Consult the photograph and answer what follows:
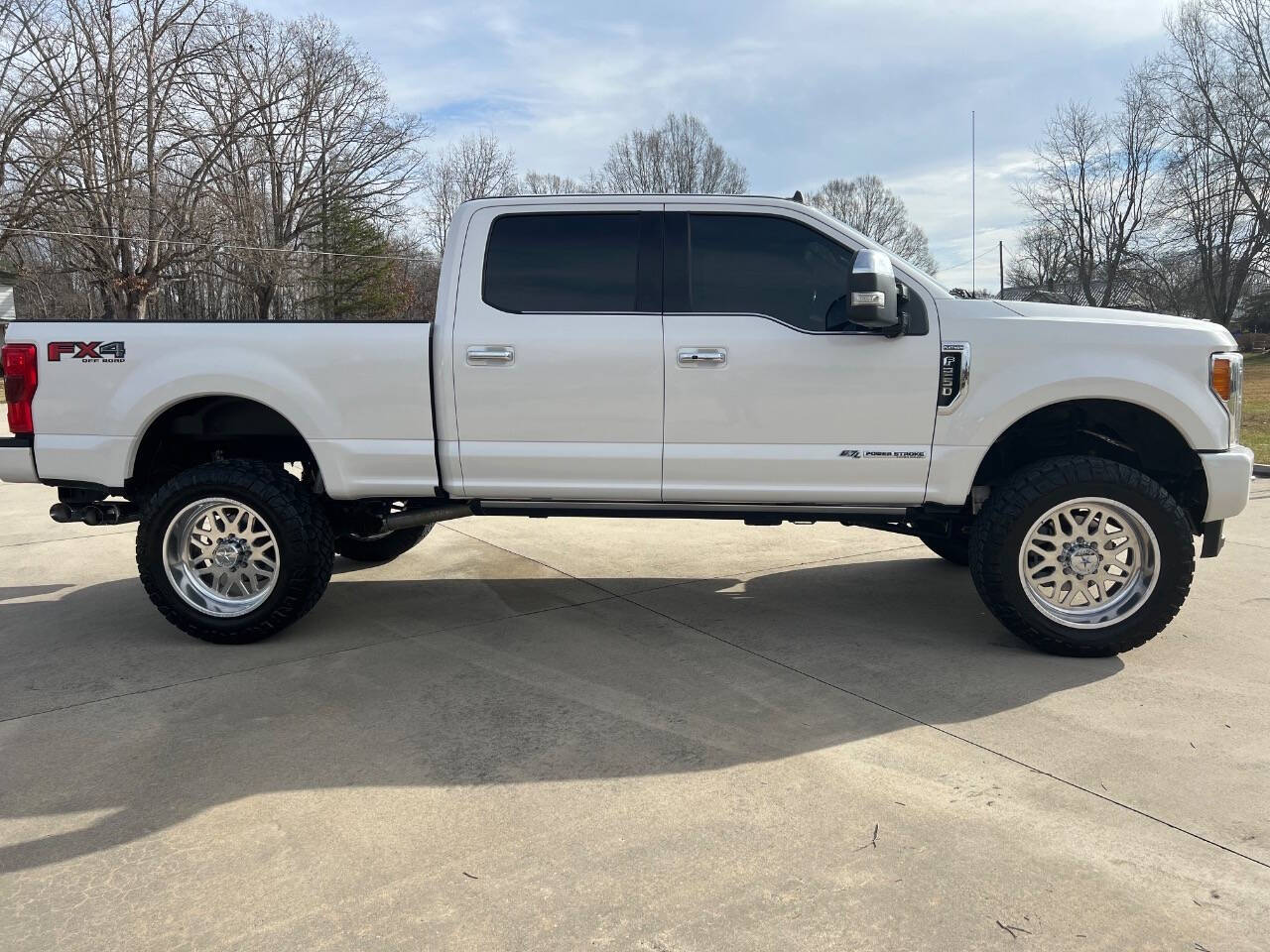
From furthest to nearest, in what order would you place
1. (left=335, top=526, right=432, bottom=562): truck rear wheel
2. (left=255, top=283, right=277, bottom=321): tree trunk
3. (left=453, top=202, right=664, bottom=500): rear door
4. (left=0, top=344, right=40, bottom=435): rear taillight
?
(left=255, top=283, right=277, bottom=321): tree trunk → (left=335, top=526, right=432, bottom=562): truck rear wheel → (left=0, top=344, right=40, bottom=435): rear taillight → (left=453, top=202, right=664, bottom=500): rear door

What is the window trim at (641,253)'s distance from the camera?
4.60 meters

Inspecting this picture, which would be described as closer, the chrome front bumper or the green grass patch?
the chrome front bumper

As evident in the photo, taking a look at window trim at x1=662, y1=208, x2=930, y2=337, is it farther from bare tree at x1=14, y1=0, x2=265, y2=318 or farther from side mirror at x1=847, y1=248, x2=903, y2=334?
bare tree at x1=14, y1=0, x2=265, y2=318

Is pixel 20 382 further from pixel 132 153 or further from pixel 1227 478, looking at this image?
pixel 132 153

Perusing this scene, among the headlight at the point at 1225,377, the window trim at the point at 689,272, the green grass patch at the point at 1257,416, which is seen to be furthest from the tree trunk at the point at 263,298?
the headlight at the point at 1225,377

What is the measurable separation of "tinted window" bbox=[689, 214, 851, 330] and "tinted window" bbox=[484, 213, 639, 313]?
13.9 inches

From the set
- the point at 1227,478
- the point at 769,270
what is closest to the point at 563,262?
the point at 769,270

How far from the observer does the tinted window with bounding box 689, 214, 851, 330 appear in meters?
4.51

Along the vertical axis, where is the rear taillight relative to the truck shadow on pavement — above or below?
above

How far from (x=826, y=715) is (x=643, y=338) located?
1942 mm

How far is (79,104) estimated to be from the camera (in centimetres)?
3344

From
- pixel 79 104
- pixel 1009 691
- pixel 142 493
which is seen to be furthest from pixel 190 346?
pixel 79 104

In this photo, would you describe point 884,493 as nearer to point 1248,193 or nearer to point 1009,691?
point 1009,691

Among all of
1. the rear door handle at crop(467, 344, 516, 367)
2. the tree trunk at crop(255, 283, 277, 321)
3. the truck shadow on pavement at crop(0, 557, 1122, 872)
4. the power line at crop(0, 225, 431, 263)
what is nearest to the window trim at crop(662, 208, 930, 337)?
the rear door handle at crop(467, 344, 516, 367)
